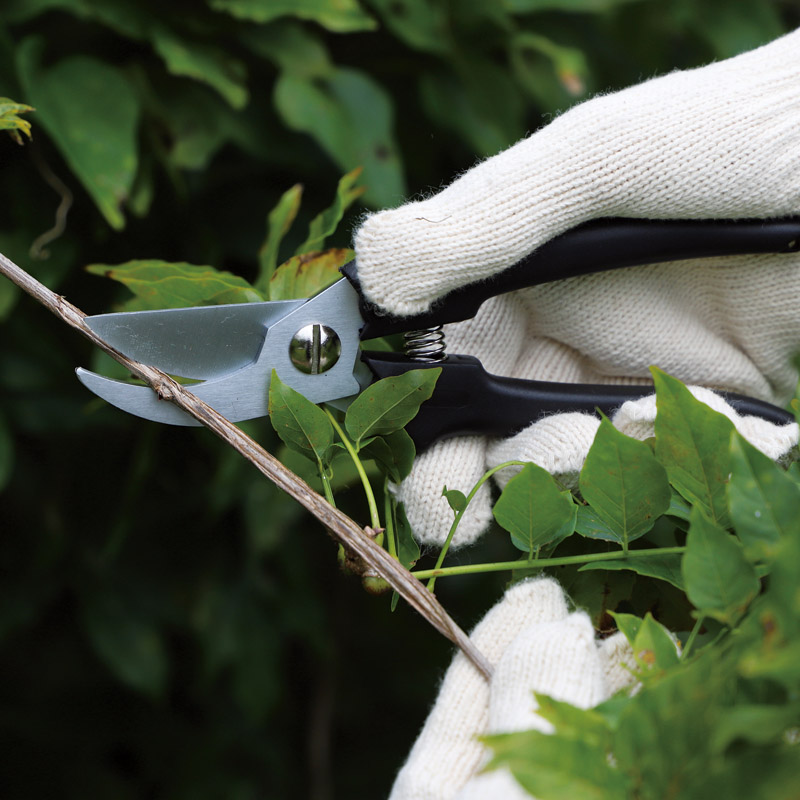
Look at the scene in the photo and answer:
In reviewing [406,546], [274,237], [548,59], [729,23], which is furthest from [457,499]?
[729,23]

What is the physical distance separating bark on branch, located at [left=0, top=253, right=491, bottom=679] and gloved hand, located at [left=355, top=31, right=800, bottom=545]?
0.10 meters

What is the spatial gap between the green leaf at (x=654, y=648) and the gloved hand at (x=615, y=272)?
0.51ft

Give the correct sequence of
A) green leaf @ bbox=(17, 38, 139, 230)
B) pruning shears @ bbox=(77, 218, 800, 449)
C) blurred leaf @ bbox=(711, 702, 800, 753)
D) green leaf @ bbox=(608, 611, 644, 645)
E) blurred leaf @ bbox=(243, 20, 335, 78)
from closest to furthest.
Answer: blurred leaf @ bbox=(711, 702, 800, 753) → green leaf @ bbox=(608, 611, 644, 645) → pruning shears @ bbox=(77, 218, 800, 449) → green leaf @ bbox=(17, 38, 139, 230) → blurred leaf @ bbox=(243, 20, 335, 78)

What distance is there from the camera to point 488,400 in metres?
A: 0.44

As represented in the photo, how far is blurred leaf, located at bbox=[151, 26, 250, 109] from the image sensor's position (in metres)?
0.71

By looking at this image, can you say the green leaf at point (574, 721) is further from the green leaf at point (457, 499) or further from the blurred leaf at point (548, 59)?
the blurred leaf at point (548, 59)

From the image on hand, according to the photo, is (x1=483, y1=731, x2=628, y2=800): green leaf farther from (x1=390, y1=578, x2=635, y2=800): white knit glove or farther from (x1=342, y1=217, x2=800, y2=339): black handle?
(x1=342, y1=217, x2=800, y2=339): black handle

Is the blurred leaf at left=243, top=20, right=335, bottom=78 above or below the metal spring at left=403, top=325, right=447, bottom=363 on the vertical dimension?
above

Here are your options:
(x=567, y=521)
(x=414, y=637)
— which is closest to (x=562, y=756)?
(x=567, y=521)

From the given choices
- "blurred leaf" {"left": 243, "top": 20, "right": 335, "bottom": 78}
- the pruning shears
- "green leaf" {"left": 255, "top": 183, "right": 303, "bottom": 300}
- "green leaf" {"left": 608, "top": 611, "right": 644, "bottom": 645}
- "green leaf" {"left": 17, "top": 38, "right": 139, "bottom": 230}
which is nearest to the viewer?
"green leaf" {"left": 608, "top": 611, "right": 644, "bottom": 645}

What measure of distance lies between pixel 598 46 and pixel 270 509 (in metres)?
0.74

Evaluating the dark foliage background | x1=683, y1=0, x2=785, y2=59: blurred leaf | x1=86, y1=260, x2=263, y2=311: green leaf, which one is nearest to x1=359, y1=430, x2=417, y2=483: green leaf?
x1=86, y1=260, x2=263, y2=311: green leaf

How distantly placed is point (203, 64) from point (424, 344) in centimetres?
47

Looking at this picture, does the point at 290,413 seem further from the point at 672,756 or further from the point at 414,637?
the point at 414,637
